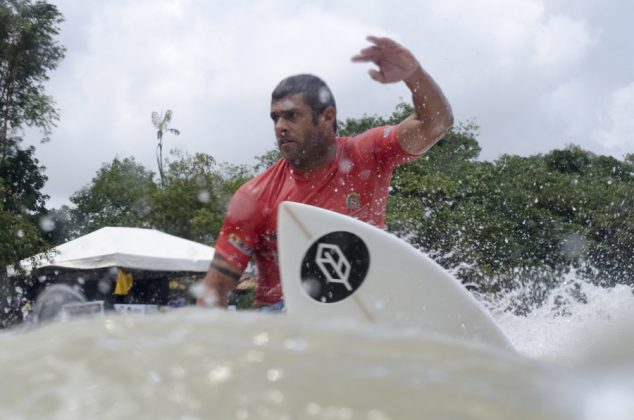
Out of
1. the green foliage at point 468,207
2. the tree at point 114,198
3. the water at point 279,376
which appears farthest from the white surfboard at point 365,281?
the tree at point 114,198

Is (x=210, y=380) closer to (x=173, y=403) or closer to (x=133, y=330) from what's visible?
(x=173, y=403)

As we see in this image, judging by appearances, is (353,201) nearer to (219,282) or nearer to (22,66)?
(219,282)

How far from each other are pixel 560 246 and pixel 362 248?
2517 cm

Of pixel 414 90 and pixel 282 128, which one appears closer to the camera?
pixel 414 90

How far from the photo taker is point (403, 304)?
2281 millimetres

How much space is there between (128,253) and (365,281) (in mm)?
7602

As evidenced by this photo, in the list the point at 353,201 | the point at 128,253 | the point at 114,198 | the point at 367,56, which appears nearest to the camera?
the point at 367,56

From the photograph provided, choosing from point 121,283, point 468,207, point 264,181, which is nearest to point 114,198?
point 468,207

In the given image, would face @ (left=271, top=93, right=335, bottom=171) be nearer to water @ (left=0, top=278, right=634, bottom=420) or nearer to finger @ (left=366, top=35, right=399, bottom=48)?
finger @ (left=366, top=35, right=399, bottom=48)

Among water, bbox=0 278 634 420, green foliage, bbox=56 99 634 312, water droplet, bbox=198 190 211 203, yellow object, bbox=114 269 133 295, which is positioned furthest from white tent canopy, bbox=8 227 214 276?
water droplet, bbox=198 190 211 203

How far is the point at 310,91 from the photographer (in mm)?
2848

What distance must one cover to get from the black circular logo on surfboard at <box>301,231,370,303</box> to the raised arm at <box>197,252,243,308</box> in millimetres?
591

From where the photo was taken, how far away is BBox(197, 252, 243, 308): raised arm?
2861 millimetres

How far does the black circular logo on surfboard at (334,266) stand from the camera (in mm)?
2303
